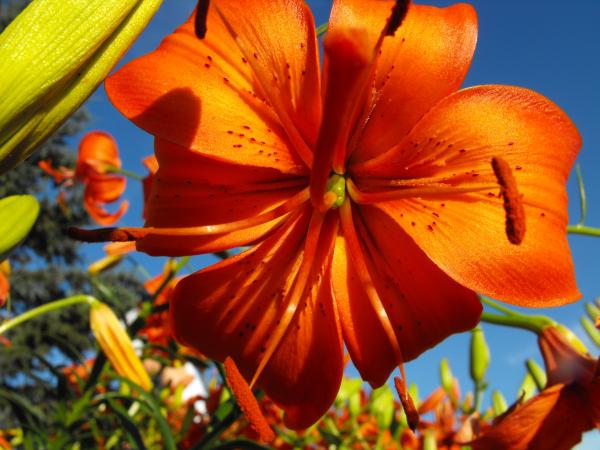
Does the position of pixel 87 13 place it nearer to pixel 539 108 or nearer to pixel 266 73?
pixel 266 73

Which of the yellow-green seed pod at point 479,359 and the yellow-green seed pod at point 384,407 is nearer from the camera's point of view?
the yellow-green seed pod at point 479,359

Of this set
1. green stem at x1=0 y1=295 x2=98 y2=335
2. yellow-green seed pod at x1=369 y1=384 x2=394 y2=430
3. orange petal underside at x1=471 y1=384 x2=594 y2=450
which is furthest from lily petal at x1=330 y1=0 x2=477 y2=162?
yellow-green seed pod at x1=369 y1=384 x2=394 y2=430

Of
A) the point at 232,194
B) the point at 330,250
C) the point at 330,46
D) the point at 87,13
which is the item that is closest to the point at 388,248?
the point at 330,250

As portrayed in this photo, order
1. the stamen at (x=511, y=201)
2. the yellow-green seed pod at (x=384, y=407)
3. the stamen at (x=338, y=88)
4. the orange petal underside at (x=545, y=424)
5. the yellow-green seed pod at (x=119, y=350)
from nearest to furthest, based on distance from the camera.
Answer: the stamen at (x=338, y=88), the stamen at (x=511, y=201), the orange petal underside at (x=545, y=424), the yellow-green seed pod at (x=119, y=350), the yellow-green seed pod at (x=384, y=407)

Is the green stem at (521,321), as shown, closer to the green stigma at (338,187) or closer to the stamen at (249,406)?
the green stigma at (338,187)

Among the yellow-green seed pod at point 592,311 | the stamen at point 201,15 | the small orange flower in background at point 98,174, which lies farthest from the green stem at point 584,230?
the small orange flower in background at point 98,174

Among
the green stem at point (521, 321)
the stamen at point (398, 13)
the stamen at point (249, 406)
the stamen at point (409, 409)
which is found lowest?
the stamen at point (249, 406)
